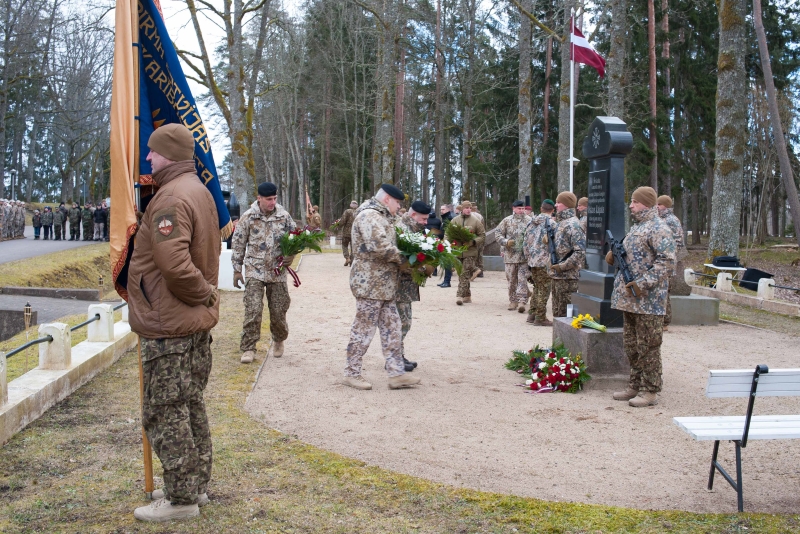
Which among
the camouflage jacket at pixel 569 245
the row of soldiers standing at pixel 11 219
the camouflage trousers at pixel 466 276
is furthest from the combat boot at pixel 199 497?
the row of soldiers standing at pixel 11 219

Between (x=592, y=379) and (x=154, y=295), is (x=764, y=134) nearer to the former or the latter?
(x=592, y=379)

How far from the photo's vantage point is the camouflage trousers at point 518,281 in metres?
13.5

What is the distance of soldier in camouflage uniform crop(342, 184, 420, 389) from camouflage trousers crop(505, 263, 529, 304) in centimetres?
624

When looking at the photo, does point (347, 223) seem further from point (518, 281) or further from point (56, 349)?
point (56, 349)

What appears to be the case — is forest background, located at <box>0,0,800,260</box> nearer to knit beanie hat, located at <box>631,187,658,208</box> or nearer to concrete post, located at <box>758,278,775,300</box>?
concrete post, located at <box>758,278,775,300</box>

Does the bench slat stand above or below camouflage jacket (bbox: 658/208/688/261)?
below

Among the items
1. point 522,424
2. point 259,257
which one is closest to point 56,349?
point 259,257

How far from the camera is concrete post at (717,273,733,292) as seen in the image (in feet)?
50.8

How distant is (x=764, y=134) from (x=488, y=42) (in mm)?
16228

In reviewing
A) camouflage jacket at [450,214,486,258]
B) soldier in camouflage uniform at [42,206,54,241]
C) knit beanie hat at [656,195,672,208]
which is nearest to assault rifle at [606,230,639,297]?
knit beanie hat at [656,195,672,208]

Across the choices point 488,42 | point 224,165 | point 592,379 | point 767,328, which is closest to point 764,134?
point 488,42

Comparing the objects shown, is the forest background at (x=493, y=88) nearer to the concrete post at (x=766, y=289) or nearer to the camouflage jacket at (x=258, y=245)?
the concrete post at (x=766, y=289)

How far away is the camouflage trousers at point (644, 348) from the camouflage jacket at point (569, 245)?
316 centimetres

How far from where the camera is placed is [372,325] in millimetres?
7496
